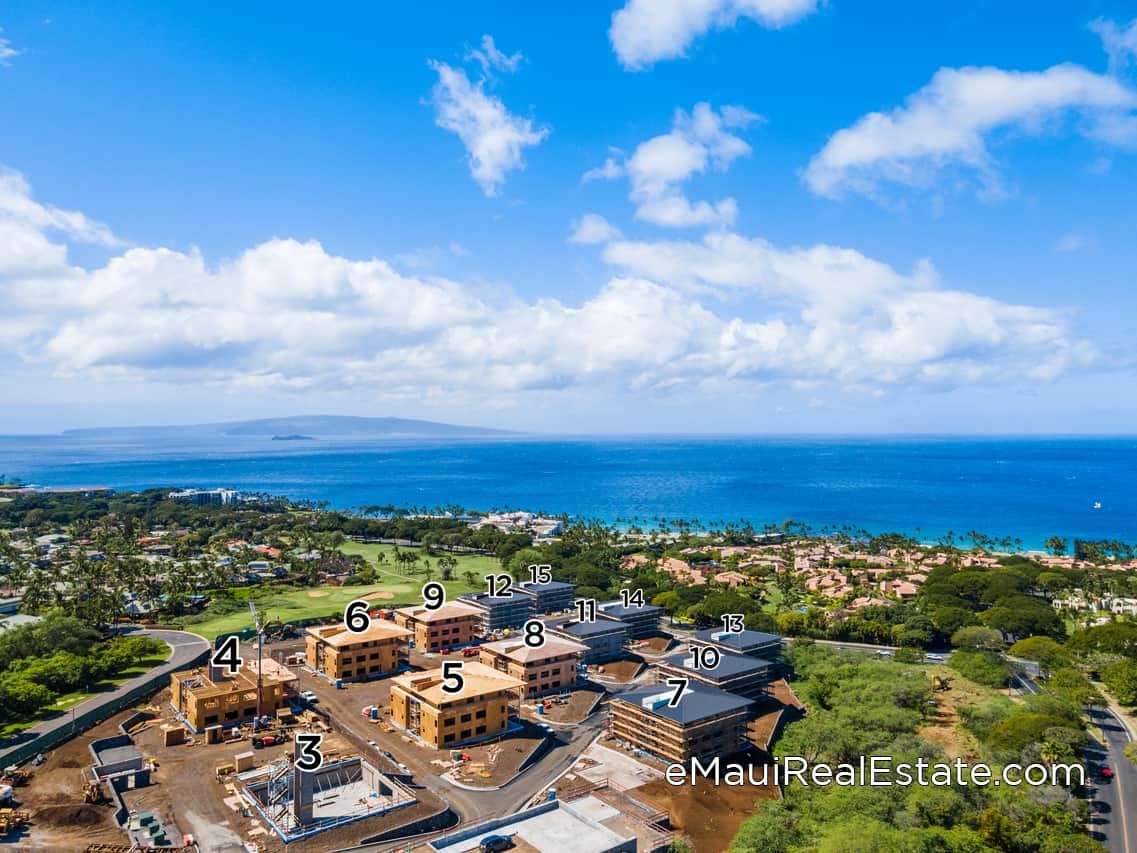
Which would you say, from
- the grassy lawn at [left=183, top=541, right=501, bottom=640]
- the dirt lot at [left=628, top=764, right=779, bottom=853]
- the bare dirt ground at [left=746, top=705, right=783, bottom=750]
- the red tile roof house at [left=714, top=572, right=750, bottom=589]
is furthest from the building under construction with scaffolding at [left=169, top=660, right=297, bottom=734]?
the red tile roof house at [left=714, top=572, right=750, bottom=589]

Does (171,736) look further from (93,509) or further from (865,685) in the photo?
(93,509)

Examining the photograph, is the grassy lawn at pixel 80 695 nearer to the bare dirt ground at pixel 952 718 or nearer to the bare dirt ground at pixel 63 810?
the bare dirt ground at pixel 63 810

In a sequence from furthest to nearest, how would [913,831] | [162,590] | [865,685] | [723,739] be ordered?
[162,590] → [865,685] → [723,739] → [913,831]

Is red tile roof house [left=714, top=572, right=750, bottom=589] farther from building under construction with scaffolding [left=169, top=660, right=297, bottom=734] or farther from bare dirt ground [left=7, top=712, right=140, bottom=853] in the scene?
bare dirt ground [left=7, top=712, right=140, bottom=853]

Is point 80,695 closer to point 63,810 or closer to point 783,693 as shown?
point 63,810

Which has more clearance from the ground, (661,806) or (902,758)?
(902,758)

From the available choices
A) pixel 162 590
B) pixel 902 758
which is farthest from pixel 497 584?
pixel 902 758

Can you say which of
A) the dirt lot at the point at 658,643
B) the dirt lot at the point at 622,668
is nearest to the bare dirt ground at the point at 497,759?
the dirt lot at the point at 622,668
